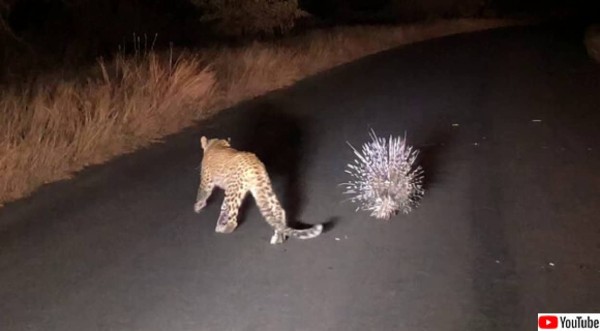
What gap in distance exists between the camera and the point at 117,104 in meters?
13.1

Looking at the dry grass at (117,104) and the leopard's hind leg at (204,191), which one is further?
the dry grass at (117,104)

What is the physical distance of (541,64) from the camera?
912 inches

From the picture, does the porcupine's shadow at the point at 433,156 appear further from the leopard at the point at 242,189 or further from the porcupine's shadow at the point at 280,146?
the leopard at the point at 242,189

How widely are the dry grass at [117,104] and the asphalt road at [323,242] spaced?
39 centimetres

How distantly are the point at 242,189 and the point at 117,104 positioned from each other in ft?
Answer: 18.1

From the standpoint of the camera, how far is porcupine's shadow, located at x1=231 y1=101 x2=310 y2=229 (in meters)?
9.52

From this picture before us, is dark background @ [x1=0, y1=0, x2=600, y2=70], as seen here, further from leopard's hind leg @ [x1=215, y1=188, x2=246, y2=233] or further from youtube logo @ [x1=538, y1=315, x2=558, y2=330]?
youtube logo @ [x1=538, y1=315, x2=558, y2=330]

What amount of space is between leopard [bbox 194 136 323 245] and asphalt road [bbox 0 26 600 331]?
0.13m

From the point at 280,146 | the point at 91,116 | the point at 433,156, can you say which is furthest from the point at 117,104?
the point at 433,156

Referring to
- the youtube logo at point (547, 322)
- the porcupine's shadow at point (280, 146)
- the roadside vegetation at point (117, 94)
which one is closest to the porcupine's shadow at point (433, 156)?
the porcupine's shadow at point (280, 146)

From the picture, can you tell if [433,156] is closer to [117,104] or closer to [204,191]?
[204,191]

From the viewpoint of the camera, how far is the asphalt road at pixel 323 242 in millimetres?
6543

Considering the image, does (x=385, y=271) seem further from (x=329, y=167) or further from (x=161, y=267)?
(x=329, y=167)

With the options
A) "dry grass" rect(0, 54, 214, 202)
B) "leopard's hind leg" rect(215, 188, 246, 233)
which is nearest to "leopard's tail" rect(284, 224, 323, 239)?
"leopard's hind leg" rect(215, 188, 246, 233)
